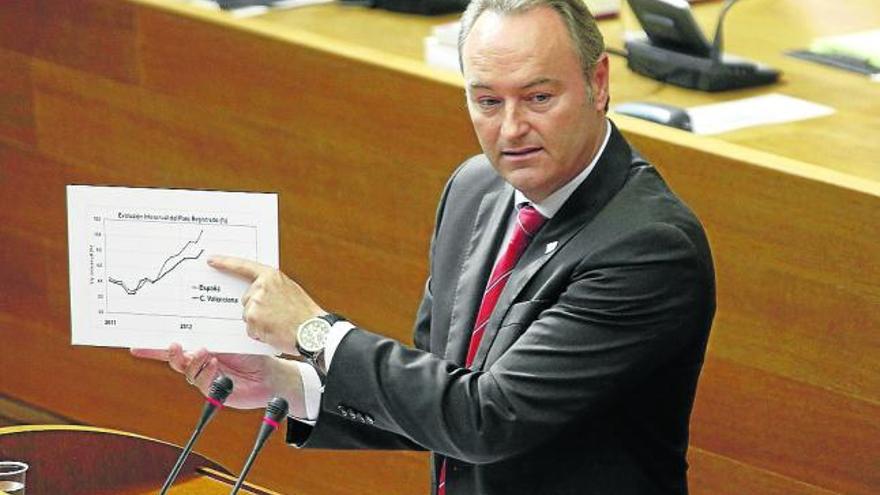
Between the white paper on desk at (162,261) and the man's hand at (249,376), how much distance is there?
6cm

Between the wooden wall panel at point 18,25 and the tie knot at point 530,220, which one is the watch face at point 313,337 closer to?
the tie knot at point 530,220

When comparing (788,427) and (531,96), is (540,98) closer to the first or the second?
(531,96)

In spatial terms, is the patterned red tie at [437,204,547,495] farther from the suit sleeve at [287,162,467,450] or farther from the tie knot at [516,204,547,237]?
the suit sleeve at [287,162,467,450]

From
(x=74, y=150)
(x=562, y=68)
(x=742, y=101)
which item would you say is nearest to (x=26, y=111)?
(x=74, y=150)

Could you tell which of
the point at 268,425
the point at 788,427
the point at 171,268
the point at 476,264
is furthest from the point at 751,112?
the point at 268,425

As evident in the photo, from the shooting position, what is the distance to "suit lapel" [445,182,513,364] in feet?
6.29

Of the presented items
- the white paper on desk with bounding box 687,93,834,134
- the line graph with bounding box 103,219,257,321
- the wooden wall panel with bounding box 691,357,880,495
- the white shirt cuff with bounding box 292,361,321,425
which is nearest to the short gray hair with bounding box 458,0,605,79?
the line graph with bounding box 103,219,257,321

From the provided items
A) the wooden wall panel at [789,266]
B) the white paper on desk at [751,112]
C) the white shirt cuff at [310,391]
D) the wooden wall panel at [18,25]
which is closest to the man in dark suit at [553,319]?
the white shirt cuff at [310,391]

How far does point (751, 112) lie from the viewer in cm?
298

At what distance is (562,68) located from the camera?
1.77m

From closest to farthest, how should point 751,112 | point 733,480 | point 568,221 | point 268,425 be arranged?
point 268,425 → point 568,221 → point 733,480 → point 751,112

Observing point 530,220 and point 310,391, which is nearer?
point 530,220

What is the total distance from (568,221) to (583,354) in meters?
0.15

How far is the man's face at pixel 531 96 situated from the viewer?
176 cm
